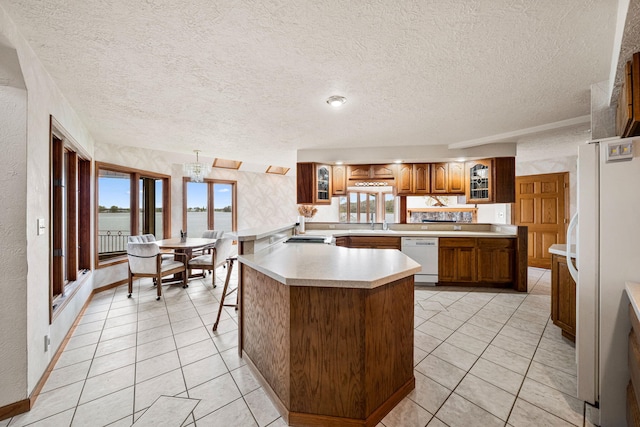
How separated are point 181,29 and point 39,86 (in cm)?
128

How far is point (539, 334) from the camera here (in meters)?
2.62

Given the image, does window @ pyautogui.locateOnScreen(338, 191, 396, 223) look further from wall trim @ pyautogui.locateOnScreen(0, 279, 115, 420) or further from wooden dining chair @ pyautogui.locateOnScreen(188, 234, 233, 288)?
wall trim @ pyautogui.locateOnScreen(0, 279, 115, 420)

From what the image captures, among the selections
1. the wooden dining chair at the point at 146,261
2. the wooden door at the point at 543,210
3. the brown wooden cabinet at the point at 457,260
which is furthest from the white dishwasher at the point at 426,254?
the wooden dining chair at the point at 146,261

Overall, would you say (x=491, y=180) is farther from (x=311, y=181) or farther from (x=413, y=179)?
(x=311, y=181)

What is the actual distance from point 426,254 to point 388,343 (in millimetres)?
2981

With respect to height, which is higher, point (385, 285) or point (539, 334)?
point (385, 285)

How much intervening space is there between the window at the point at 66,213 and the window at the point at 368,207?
5.05 meters

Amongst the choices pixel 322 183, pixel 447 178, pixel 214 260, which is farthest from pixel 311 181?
pixel 447 178

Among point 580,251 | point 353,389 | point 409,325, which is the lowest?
point 353,389

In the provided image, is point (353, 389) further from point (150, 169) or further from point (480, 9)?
point (150, 169)

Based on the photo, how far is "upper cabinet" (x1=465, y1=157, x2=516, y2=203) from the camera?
429 cm

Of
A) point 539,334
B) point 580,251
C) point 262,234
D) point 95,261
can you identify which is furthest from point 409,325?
point 95,261

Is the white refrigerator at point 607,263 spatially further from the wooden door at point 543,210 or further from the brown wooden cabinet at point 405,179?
the wooden door at point 543,210

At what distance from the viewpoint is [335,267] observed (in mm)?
1708
